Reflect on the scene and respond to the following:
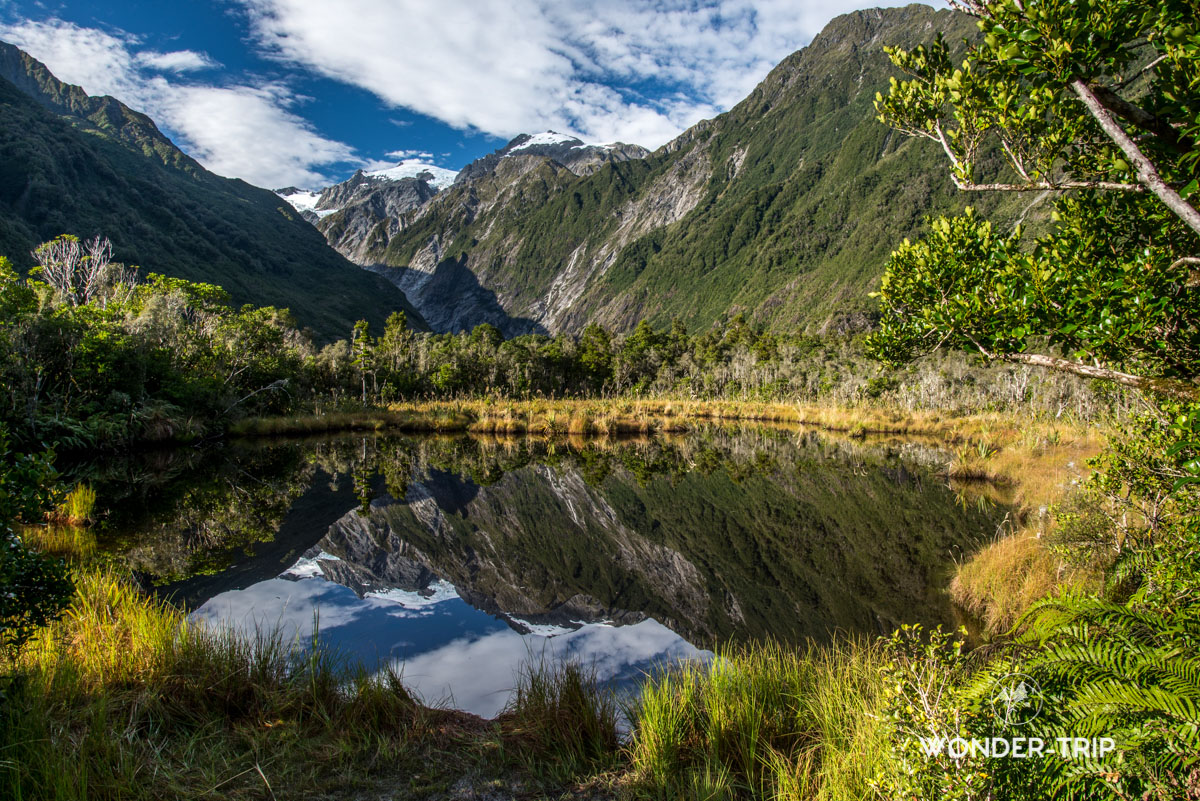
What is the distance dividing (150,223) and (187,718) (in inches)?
5310

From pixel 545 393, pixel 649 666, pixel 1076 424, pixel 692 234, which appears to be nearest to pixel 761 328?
pixel 692 234

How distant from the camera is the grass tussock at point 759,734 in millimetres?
2807

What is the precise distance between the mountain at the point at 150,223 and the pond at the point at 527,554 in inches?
3033

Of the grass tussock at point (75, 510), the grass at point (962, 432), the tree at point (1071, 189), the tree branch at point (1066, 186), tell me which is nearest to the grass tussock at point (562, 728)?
the grass at point (962, 432)

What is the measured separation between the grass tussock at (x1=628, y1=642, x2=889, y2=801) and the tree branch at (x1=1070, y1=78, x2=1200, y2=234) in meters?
2.68

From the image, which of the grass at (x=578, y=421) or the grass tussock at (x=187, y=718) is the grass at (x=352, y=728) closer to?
the grass tussock at (x=187, y=718)

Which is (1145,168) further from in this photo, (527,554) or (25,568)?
(527,554)

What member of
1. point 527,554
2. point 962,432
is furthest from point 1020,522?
point 962,432

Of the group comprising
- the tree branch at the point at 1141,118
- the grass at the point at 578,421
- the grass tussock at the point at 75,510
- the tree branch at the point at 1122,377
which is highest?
the tree branch at the point at 1141,118

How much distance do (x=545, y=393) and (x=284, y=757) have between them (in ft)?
158

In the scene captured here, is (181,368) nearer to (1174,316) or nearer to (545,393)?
(1174,316)

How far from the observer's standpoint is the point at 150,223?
340 feet

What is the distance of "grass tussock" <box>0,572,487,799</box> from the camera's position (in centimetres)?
261

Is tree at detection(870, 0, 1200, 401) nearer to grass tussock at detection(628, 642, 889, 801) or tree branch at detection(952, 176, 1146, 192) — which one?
tree branch at detection(952, 176, 1146, 192)
